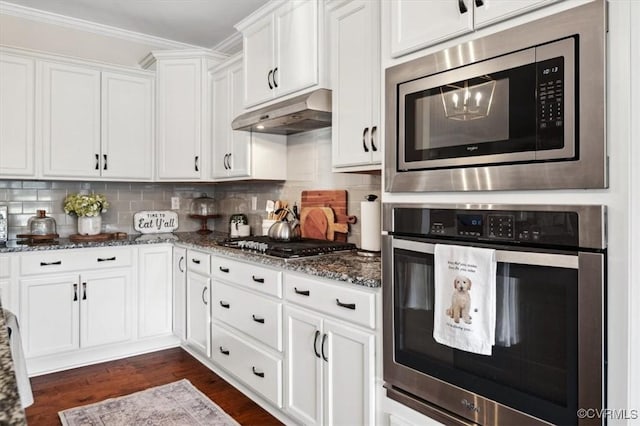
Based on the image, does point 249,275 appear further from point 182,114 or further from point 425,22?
point 182,114

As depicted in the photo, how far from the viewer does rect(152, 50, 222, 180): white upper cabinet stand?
3.80m

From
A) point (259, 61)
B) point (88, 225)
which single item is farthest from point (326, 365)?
Answer: point (88, 225)

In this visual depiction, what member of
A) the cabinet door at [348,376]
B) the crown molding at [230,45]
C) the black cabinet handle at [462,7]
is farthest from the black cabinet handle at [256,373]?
the crown molding at [230,45]

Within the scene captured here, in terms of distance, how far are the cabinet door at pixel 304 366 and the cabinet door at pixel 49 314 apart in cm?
190

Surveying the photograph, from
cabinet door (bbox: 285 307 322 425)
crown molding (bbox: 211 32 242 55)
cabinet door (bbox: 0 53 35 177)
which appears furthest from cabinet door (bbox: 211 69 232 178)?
cabinet door (bbox: 285 307 322 425)

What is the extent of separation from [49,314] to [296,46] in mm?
2564

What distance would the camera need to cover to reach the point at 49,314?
314 centimetres

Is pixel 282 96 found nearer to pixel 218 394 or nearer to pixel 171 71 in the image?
pixel 171 71

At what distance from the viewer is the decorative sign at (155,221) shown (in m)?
3.99

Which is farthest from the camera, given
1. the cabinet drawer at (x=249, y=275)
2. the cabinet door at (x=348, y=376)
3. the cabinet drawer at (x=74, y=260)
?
the cabinet drawer at (x=74, y=260)

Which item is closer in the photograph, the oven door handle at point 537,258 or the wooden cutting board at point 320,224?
the oven door handle at point 537,258

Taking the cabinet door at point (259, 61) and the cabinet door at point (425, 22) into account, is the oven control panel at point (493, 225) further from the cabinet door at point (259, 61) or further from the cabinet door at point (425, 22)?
the cabinet door at point (259, 61)

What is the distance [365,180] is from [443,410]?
1533 millimetres

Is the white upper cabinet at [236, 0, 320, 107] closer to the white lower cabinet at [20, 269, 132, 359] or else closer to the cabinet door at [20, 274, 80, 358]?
the white lower cabinet at [20, 269, 132, 359]
